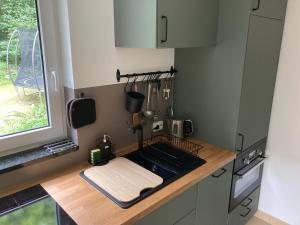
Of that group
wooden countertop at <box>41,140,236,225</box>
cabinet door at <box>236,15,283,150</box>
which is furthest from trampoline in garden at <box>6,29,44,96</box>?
cabinet door at <box>236,15,283,150</box>

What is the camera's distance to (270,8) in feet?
5.24

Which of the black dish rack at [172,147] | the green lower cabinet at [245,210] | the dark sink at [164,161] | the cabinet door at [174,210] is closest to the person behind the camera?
the cabinet door at [174,210]

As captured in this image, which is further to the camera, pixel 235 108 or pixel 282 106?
pixel 282 106

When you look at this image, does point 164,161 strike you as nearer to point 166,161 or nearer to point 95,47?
point 166,161

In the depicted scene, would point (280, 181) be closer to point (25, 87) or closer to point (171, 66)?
point (171, 66)

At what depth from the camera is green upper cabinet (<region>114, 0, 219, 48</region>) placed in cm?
129

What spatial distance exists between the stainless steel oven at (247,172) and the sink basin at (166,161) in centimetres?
39

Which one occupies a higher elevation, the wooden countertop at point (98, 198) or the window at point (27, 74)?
the window at point (27, 74)

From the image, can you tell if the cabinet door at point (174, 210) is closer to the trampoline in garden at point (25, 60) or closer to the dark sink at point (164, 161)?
the dark sink at point (164, 161)

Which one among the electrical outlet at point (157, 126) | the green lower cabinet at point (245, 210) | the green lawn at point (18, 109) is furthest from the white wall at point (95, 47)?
the green lower cabinet at point (245, 210)

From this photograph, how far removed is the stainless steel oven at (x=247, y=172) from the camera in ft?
5.79

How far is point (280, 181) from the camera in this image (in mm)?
2059

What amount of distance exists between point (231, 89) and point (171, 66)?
1.71ft

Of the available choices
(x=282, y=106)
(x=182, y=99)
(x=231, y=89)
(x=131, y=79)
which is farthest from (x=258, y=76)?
(x=131, y=79)
